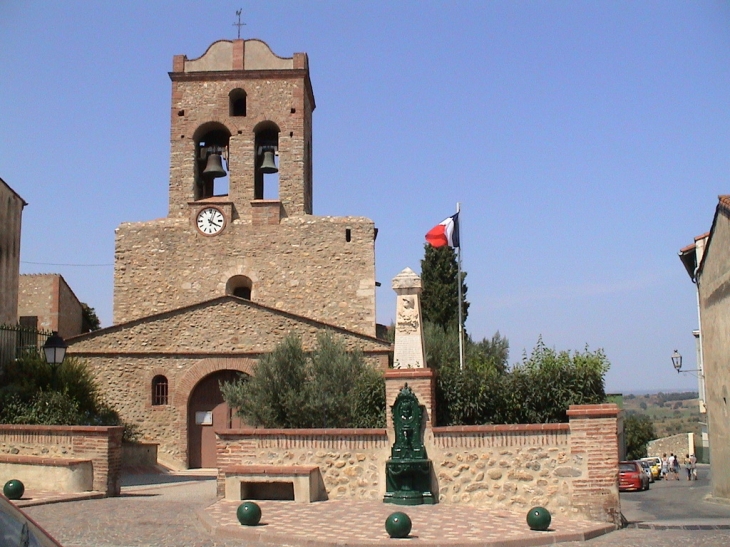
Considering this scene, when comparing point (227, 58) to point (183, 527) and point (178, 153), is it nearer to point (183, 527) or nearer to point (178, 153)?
point (178, 153)

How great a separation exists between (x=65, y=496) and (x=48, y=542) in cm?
1125

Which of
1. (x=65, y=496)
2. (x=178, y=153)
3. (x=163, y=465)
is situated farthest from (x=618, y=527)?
(x=178, y=153)

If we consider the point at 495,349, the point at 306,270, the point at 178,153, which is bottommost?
the point at 495,349

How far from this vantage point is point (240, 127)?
92.6 feet

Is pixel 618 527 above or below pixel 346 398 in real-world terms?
below

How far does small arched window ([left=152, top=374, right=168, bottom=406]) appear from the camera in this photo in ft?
74.2

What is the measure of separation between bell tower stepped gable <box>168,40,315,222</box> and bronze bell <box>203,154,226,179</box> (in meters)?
0.03

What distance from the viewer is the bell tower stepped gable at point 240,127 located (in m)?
27.9

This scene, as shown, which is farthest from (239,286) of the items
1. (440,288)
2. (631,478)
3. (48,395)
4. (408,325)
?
(408,325)

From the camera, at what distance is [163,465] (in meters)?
22.3

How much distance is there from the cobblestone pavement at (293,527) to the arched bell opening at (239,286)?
1461cm

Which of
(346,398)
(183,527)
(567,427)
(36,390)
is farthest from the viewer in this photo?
(36,390)

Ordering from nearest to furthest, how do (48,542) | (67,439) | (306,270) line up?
(48,542), (67,439), (306,270)

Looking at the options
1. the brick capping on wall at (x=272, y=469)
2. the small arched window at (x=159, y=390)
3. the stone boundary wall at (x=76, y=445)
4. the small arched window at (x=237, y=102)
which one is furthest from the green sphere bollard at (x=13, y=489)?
the small arched window at (x=237, y=102)
